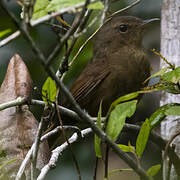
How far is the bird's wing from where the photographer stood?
152 inches

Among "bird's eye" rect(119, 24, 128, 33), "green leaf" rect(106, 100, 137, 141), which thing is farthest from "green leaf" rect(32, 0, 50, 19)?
"bird's eye" rect(119, 24, 128, 33)

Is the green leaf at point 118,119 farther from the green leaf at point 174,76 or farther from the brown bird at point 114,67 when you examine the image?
the brown bird at point 114,67

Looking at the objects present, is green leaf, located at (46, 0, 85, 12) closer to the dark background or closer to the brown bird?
the brown bird

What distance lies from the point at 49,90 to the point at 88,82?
1936 mm

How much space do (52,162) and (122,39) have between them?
7.43 ft

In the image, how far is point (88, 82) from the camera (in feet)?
12.8

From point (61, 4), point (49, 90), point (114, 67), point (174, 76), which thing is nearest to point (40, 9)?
point (61, 4)

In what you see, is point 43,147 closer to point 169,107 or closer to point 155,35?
point 169,107

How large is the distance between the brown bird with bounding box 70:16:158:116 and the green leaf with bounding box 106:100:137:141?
177 cm

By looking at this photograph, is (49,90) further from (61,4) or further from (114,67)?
(114,67)

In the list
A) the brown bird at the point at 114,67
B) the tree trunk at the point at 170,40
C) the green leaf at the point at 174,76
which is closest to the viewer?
the green leaf at the point at 174,76

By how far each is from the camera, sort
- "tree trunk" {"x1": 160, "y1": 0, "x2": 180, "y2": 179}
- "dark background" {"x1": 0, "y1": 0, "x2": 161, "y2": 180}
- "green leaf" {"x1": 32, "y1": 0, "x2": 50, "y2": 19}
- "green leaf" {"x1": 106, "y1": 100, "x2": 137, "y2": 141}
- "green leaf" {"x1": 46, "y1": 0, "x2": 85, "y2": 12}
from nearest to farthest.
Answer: "green leaf" {"x1": 46, "y1": 0, "x2": 85, "y2": 12} → "green leaf" {"x1": 32, "y1": 0, "x2": 50, "y2": 19} → "green leaf" {"x1": 106, "y1": 100, "x2": 137, "y2": 141} → "tree trunk" {"x1": 160, "y1": 0, "x2": 180, "y2": 179} → "dark background" {"x1": 0, "y1": 0, "x2": 161, "y2": 180}

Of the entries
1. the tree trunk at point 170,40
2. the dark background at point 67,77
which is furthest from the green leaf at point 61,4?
the dark background at point 67,77

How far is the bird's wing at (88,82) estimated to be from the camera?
12.7 ft
